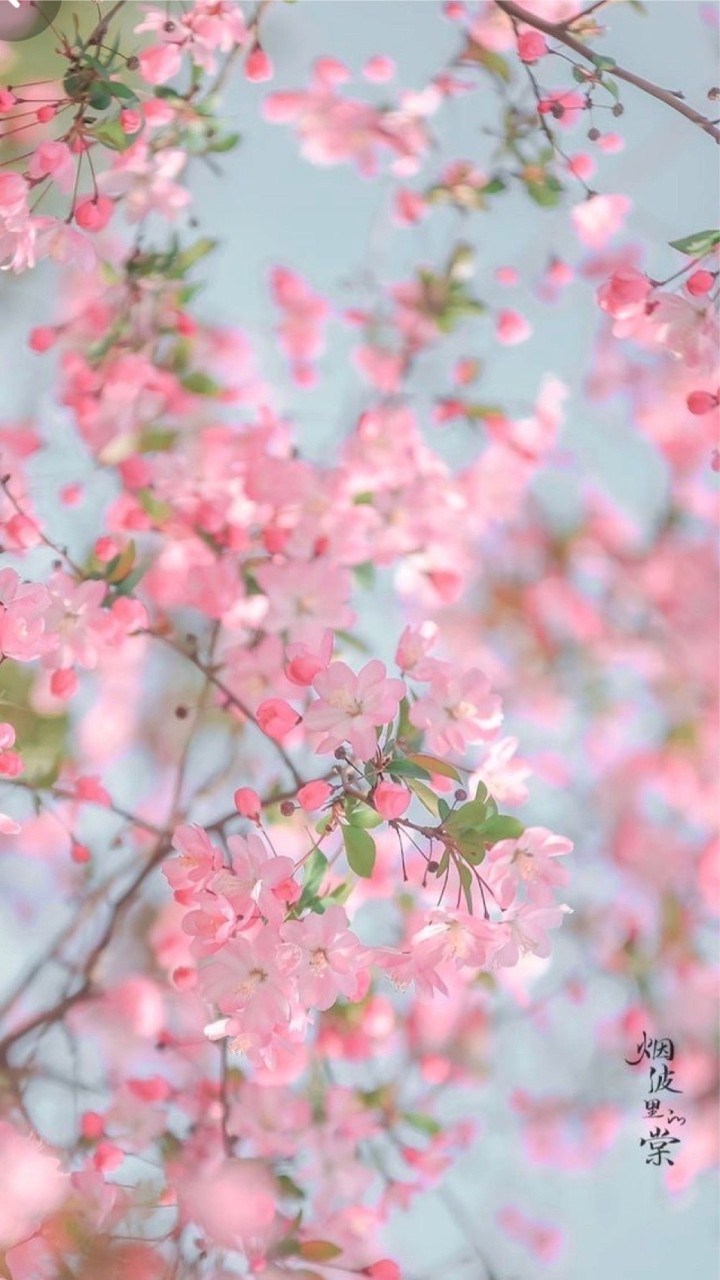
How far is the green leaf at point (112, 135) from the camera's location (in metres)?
1.13

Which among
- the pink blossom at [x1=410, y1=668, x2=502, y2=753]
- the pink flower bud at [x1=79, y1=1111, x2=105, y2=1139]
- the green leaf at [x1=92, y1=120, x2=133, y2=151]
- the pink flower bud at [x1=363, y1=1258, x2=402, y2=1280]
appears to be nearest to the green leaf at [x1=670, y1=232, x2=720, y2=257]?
the pink blossom at [x1=410, y1=668, x2=502, y2=753]

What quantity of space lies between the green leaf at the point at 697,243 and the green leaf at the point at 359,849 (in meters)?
0.61

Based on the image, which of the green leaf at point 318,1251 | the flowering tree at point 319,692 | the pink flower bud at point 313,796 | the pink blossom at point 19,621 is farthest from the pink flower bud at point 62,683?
the green leaf at point 318,1251

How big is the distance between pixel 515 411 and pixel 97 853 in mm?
1107

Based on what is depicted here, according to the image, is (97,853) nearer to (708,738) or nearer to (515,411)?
(515,411)

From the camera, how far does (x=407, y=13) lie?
2014 mm

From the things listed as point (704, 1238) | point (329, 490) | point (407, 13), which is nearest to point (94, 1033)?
point (329, 490)

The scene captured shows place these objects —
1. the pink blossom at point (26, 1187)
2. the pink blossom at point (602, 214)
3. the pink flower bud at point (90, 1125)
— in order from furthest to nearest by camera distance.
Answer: the pink blossom at point (602, 214)
the pink flower bud at point (90, 1125)
the pink blossom at point (26, 1187)

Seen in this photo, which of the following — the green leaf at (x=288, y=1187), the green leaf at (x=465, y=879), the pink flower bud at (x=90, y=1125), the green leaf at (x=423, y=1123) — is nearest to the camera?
the green leaf at (x=465, y=879)

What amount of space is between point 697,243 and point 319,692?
0.54m

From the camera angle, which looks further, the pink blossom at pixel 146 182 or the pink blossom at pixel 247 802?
the pink blossom at pixel 146 182

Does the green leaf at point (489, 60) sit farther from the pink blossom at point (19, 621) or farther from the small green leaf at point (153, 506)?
the pink blossom at point (19, 621)

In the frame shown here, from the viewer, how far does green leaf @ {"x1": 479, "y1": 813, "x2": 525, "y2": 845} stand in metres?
0.93

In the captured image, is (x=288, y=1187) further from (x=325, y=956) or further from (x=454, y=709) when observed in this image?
(x=454, y=709)
